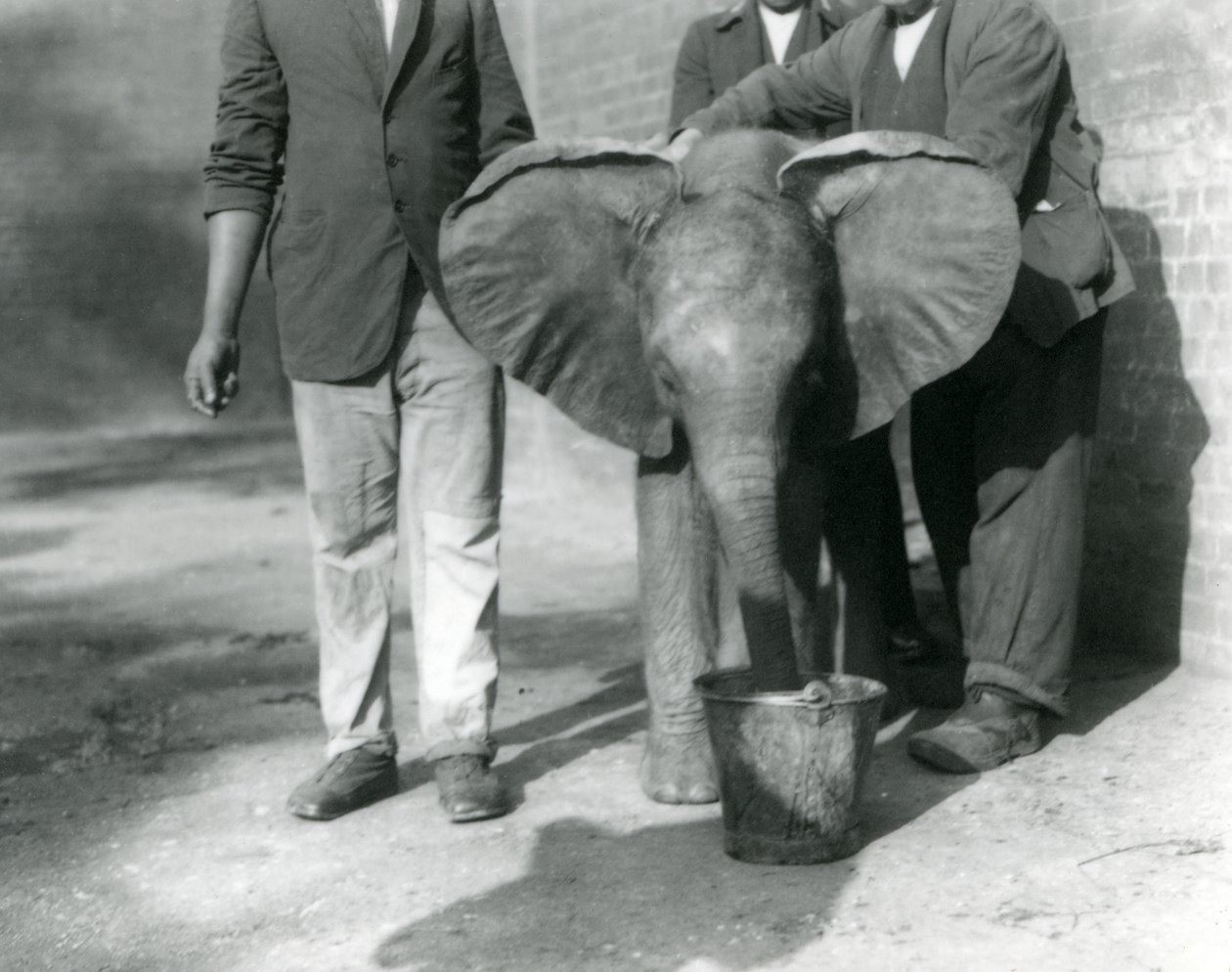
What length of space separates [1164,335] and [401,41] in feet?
9.66

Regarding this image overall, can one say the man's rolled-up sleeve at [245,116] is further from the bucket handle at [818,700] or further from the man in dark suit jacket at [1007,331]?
the bucket handle at [818,700]

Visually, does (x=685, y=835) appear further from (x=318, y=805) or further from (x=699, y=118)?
(x=699, y=118)

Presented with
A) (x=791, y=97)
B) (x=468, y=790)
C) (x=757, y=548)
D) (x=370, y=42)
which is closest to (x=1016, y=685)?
(x=757, y=548)

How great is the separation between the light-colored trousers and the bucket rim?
699 mm

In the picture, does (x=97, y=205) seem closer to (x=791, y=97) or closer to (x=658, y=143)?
(x=791, y=97)

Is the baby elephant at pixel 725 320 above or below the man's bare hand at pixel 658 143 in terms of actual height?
below

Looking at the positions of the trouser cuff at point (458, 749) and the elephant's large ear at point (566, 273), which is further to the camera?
the trouser cuff at point (458, 749)

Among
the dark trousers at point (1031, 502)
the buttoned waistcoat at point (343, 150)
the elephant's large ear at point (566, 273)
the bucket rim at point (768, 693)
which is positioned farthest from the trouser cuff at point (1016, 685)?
the buttoned waistcoat at point (343, 150)

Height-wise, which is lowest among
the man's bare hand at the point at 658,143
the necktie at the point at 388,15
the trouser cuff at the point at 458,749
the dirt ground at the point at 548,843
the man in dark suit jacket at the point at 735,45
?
the dirt ground at the point at 548,843

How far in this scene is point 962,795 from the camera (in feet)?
15.5

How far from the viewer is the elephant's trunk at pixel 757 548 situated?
4.02 meters

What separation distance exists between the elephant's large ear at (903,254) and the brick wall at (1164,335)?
177cm

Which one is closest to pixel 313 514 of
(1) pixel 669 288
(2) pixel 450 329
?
(2) pixel 450 329

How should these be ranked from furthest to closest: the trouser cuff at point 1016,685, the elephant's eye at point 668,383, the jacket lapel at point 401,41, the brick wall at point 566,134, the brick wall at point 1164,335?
the brick wall at point 566,134 < the brick wall at point 1164,335 < the trouser cuff at point 1016,685 < the jacket lapel at point 401,41 < the elephant's eye at point 668,383
